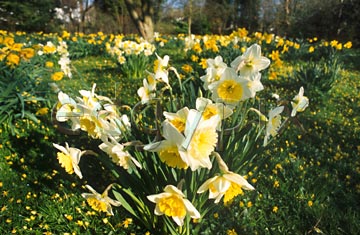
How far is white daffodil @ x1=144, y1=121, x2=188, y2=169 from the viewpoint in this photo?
98cm

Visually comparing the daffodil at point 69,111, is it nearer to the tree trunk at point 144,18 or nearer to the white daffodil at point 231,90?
the white daffodil at point 231,90

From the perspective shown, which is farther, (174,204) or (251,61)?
(251,61)

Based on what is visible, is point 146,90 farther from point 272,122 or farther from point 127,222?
point 127,222

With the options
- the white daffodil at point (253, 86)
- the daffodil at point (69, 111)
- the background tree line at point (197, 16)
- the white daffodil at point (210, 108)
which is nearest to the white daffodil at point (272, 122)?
the white daffodil at point (253, 86)

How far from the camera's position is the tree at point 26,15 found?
18156mm

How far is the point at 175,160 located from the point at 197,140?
0.13 meters

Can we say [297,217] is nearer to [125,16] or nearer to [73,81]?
[73,81]

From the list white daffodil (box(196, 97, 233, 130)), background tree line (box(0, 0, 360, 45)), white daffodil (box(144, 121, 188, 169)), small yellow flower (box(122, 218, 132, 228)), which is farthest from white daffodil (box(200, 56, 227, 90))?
background tree line (box(0, 0, 360, 45))

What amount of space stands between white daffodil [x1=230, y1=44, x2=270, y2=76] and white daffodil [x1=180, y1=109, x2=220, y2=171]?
1.75 ft

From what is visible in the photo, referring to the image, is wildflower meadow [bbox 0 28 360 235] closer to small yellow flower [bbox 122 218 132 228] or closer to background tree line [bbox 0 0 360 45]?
small yellow flower [bbox 122 218 132 228]

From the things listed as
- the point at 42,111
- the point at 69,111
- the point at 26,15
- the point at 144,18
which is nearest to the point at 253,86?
the point at 69,111

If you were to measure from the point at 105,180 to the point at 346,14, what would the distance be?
53.0 ft

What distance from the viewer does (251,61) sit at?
1.48m

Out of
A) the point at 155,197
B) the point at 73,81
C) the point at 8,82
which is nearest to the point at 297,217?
the point at 155,197
